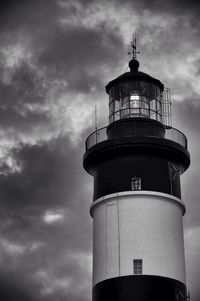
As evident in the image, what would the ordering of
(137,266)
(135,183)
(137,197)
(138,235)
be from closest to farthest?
1. (137,266)
2. (138,235)
3. (137,197)
4. (135,183)

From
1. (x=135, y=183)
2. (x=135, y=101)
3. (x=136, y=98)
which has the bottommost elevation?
(x=135, y=183)

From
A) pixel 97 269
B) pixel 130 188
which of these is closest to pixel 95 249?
pixel 97 269

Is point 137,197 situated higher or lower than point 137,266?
higher

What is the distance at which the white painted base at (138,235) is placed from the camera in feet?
97.1

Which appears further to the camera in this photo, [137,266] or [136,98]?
[136,98]

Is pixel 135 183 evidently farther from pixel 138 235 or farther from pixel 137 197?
pixel 138 235

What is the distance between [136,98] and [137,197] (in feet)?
15.8

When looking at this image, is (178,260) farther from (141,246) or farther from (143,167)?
(143,167)

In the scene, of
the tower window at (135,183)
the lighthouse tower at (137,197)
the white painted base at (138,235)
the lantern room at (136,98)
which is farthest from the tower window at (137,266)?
the lantern room at (136,98)

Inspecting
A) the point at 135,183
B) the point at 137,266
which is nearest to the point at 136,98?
the point at 135,183

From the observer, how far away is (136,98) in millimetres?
33062

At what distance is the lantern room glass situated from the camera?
108ft

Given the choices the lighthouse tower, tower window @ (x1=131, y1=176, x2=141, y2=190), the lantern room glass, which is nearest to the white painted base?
the lighthouse tower

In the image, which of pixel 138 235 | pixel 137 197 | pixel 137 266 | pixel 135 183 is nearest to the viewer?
pixel 137 266
